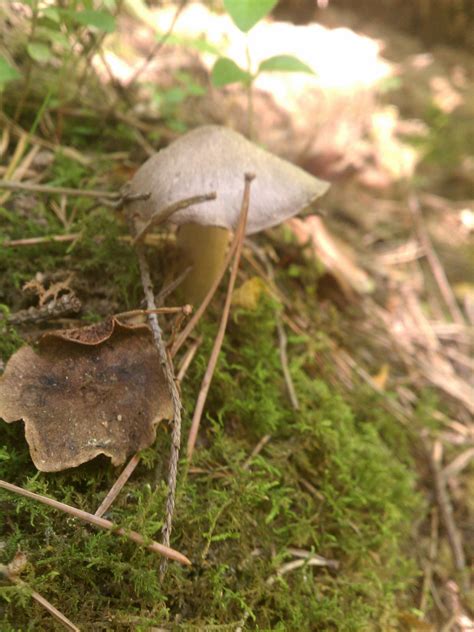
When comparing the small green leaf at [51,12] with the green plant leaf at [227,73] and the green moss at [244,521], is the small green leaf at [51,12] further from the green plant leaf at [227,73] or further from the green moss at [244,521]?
the green moss at [244,521]

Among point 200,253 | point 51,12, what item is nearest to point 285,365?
point 200,253

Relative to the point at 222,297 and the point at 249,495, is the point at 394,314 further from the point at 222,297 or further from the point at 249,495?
the point at 249,495

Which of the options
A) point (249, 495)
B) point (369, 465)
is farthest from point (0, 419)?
point (369, 465)

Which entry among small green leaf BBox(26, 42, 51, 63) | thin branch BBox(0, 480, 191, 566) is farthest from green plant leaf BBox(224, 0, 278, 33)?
thin branch BBox(0, 480, 191, 566)

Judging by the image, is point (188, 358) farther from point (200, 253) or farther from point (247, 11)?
point (247, 11)

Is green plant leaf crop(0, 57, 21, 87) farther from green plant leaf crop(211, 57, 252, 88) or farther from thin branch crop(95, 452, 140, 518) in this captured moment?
thin branch crop(95, 452, 140, 518)

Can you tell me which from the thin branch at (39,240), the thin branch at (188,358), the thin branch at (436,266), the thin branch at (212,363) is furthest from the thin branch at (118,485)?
the thin branch at (436,266)
